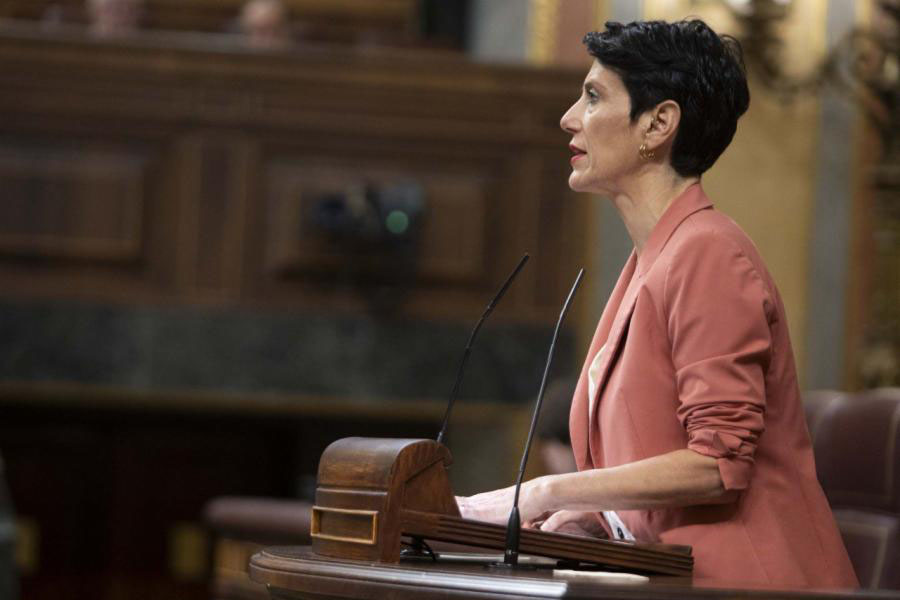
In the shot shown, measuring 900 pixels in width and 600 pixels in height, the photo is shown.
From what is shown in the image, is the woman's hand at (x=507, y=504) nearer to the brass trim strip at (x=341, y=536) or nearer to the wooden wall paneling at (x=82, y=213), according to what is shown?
the brass trim strip at (x=341, y=536)

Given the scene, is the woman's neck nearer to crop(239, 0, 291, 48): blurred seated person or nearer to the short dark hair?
the short dark hair

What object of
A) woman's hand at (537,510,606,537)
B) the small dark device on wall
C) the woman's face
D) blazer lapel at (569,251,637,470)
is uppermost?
the woman's face

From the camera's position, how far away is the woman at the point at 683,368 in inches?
74.5

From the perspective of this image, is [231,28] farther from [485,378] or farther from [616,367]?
[616,367]

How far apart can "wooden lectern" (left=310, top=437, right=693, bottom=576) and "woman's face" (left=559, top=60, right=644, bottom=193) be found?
47cm

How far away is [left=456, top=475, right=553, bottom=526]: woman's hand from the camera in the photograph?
1926mm

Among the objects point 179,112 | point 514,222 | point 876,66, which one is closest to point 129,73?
point 179,112

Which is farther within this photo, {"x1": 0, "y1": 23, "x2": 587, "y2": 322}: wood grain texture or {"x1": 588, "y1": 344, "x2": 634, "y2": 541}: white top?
{"x1": 0, "y1": 23, "x2": 587, "y2": 322}: wood grain texture

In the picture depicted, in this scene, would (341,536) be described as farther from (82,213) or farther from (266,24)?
(266,24)

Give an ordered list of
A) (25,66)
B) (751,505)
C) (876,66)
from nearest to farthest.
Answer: (751,505)
(25,66)
(876,66)

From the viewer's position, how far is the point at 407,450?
5.92 feet

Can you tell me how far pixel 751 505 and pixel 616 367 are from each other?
9.6 inches

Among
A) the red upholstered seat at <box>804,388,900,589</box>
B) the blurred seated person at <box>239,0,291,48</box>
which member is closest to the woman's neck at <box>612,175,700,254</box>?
the red upholstered seat at <box>804,388,900,589</box>

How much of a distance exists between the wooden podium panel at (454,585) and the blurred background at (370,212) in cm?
411
